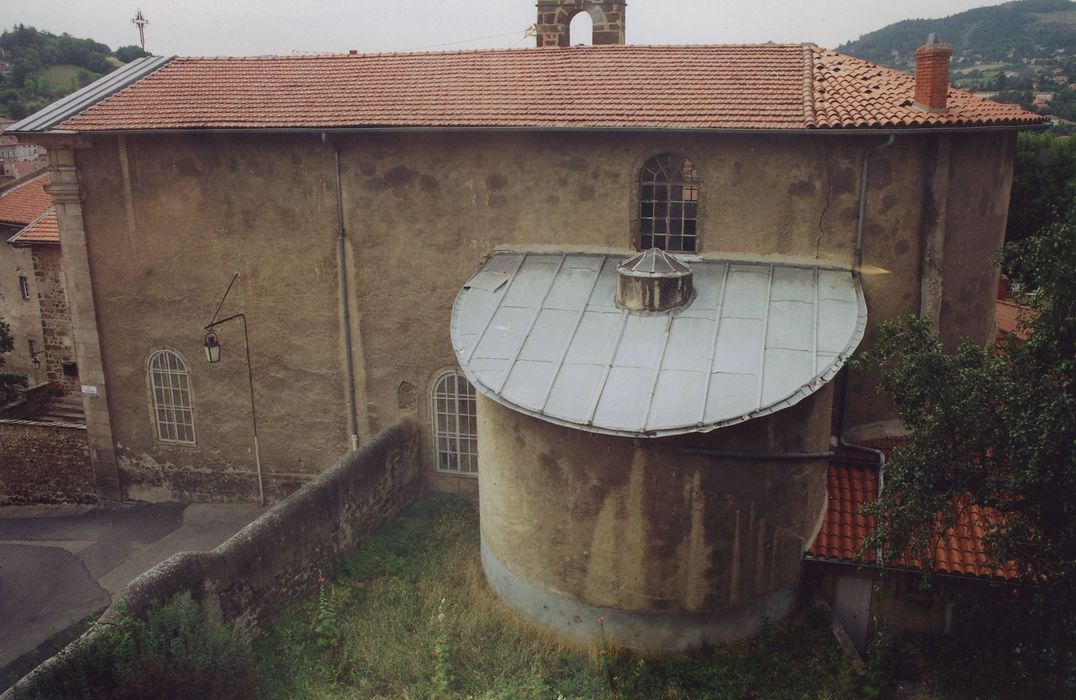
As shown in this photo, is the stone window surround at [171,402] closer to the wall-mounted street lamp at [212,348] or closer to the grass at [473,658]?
the wall-mounted street lamp at [212,348]

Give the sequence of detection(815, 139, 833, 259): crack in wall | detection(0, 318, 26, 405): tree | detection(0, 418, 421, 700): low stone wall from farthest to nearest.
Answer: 1. detection(0, 318, 26, 405): tree
2. detection(815, 139, 833, 259): crack in wall
3. detection(0, 418, 421, 700): low stone wall

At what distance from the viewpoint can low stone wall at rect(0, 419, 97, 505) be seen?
17.0m

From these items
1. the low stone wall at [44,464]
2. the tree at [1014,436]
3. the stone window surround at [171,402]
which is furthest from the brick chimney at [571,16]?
the low stone wall at [44,464]

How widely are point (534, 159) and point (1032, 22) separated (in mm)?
76186

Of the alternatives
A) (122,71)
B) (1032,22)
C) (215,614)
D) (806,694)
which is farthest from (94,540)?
(1032,22)

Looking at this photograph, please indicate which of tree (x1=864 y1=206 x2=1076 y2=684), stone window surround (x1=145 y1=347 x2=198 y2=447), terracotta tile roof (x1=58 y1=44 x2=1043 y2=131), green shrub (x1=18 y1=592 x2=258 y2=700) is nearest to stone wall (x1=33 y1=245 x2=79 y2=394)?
stone window surround (x1=145 y1=347 x2=198 y2=447)

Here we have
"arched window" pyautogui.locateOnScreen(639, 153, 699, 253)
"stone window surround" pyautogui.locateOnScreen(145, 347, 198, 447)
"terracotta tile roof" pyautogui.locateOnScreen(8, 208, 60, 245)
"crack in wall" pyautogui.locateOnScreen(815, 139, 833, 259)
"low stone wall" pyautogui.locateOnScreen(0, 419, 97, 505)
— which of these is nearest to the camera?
"crack in wall" pyautogui.locateOnScreen(815, 139, 833, 259)

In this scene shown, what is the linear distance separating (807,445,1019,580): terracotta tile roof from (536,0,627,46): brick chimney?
988 cm

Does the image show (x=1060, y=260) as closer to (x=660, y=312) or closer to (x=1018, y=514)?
(x=1018, y=514)

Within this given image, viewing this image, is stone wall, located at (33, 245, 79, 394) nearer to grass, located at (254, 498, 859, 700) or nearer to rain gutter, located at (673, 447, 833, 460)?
grass, located at (254, 498, 859, 700)

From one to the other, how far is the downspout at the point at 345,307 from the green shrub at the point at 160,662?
5356 millimetres

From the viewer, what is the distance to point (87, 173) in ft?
49.8

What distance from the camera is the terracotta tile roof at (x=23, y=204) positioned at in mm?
26500

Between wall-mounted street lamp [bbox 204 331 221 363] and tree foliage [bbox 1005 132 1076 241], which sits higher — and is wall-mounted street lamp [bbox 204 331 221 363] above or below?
below
